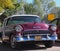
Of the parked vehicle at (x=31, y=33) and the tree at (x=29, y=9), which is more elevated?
the tree at (x=29, y=9)

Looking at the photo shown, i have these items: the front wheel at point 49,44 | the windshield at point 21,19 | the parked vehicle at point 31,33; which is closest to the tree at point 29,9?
the windshield at point 21,19

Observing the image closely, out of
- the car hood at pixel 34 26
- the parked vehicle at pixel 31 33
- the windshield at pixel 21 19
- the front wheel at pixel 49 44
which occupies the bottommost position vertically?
the front wheel at pixel 49 44

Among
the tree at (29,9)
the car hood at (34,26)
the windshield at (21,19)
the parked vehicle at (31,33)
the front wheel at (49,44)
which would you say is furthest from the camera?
the tree at (29,9)

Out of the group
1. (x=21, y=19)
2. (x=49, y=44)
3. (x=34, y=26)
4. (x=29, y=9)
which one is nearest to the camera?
(x=34, y=26)

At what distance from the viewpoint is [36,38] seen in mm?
13586

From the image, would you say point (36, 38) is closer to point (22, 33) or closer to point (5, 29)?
point (22, 33)

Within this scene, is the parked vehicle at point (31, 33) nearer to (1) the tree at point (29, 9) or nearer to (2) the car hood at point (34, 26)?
(2) the car hood at point (34, 26)

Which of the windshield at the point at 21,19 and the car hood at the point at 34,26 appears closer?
the car hood at the point at 34,26

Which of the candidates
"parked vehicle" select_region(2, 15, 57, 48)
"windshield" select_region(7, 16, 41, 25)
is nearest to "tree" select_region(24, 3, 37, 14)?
"windshield" select_region(7, 16, 41, 25)

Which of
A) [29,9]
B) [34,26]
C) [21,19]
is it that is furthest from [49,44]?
[29,9]

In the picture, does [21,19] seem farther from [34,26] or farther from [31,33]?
[31,33]

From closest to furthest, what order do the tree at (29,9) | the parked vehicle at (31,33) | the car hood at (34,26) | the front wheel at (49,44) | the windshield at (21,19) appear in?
the parked vehicle at (31,33) → the car hood at (34,26) → the front wheel at (49,44) → the windshield at (21,19) → the tree at (29,9)

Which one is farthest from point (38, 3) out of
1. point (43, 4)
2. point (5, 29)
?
point (5, 29)

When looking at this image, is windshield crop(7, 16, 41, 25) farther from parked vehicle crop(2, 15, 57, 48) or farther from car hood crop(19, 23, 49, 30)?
car hood crop(19, 23, 49, 30)
